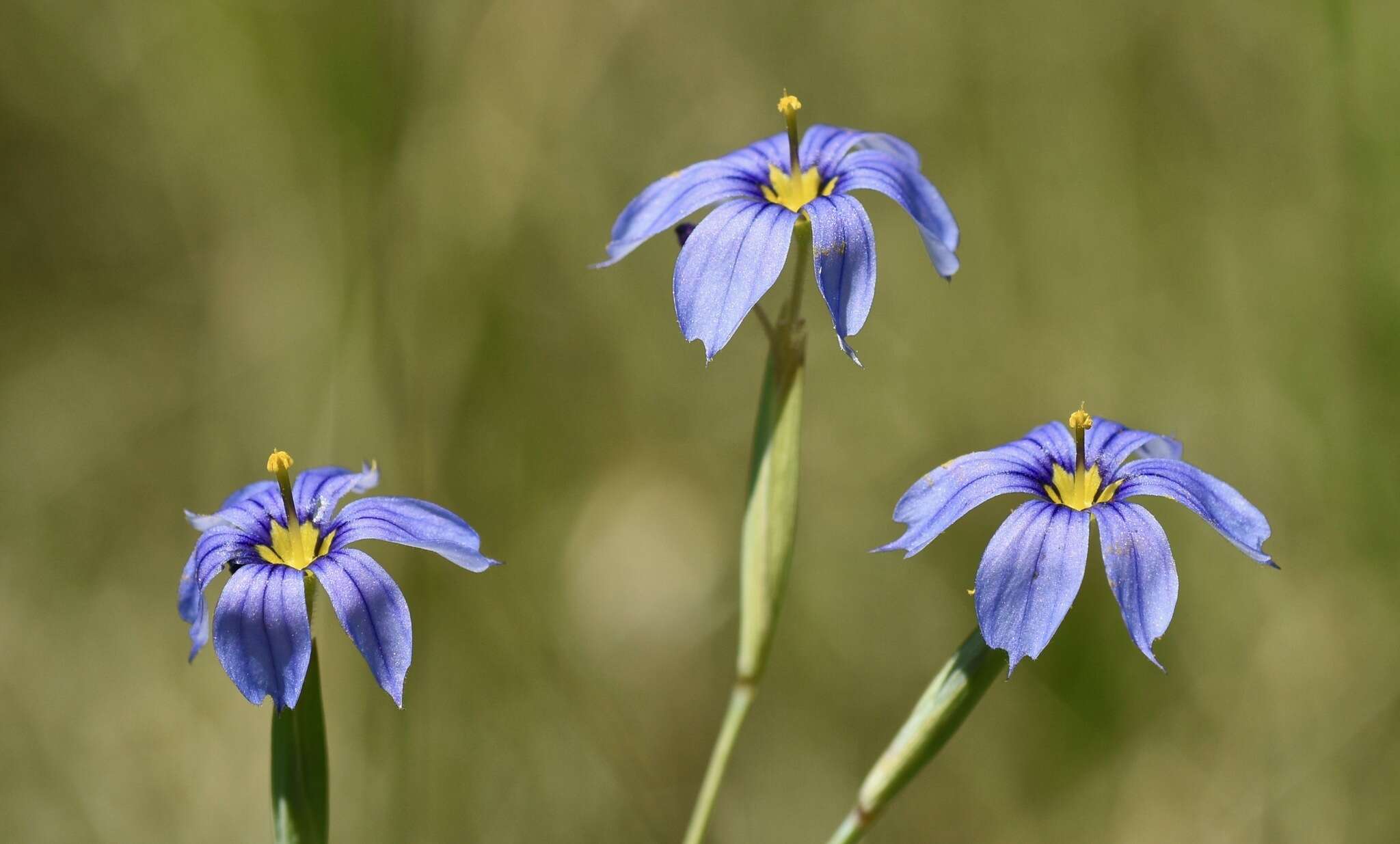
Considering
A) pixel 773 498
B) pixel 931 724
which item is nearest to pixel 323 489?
pixel 773 498

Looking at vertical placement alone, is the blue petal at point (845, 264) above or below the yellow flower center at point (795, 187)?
below

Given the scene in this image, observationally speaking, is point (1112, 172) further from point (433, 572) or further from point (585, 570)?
point (433, 572)

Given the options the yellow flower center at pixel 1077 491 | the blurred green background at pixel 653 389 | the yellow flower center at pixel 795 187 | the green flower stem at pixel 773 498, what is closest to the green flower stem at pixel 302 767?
the green flower stem at pixel 773 498

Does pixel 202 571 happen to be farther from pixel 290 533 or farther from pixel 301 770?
pixel 301 770

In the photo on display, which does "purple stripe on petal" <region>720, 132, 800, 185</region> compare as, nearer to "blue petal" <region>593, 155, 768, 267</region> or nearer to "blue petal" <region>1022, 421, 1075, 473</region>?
"blue petal" <region>593, 155, 768, 267</region>

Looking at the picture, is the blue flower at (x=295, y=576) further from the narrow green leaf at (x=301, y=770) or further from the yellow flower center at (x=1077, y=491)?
the yellow flower center at (x=1077, y=491)

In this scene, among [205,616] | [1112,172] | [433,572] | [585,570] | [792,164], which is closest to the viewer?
[205,616]

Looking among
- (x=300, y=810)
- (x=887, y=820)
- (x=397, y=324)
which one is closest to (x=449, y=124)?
(x=397, y=324)
